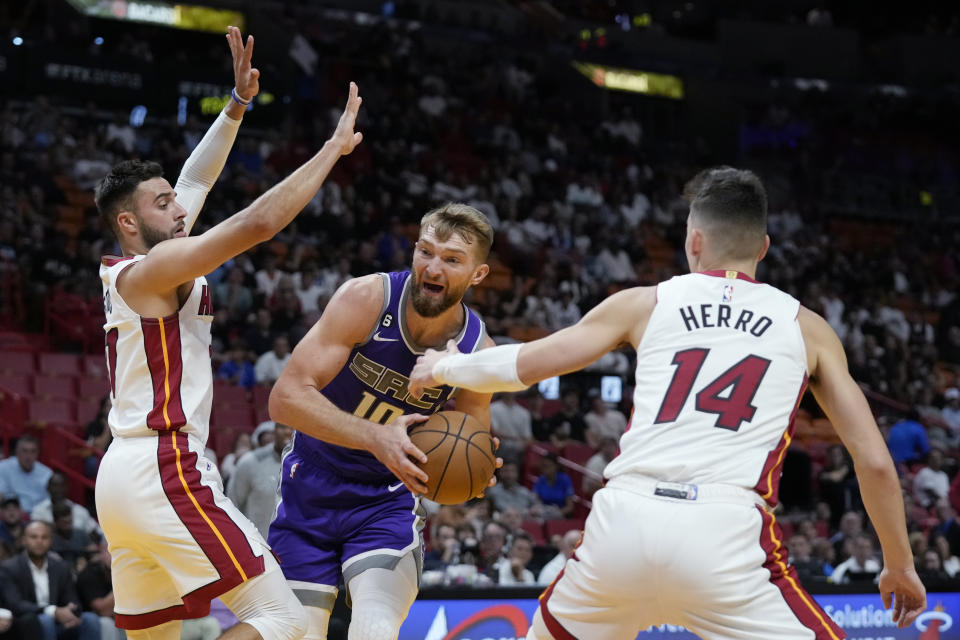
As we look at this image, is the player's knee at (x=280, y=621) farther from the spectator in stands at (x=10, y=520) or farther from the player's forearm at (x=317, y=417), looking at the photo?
the spectator in stands at (x=10, y=520)

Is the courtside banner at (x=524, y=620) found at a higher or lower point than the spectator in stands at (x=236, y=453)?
lower

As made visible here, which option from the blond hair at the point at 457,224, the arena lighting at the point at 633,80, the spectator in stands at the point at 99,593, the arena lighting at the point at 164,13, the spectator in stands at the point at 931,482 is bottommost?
the spectator in stands at the point at 99,593

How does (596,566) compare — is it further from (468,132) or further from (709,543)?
(468,132)

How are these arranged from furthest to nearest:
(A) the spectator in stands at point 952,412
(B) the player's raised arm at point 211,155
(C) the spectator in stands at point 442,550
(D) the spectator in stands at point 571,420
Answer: (A) the spectator in stands at point 952,412
(D) the spectator in stands at point 571,420
(C) the spectator in stands at point 442,550
(B) the player's raised arm at point 211,155

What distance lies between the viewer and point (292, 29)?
21.8 m

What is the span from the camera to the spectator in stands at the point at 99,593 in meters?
7.68

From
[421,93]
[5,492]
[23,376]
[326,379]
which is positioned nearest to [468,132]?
[421,93]

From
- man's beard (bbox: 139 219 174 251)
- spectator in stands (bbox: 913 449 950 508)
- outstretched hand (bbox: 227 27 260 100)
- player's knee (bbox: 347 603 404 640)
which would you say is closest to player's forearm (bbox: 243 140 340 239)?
man's beard (bbox: 139 219 174 251)

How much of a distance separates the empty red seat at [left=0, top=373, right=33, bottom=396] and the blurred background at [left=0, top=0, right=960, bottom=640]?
0.11 ft

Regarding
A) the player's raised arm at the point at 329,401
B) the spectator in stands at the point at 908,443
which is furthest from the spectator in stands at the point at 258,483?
the spectator in stands at the point at 908,443

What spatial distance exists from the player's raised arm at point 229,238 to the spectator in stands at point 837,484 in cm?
992

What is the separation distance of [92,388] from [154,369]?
7982 millimetres

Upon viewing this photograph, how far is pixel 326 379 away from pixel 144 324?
0.73m

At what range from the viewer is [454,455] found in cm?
425
